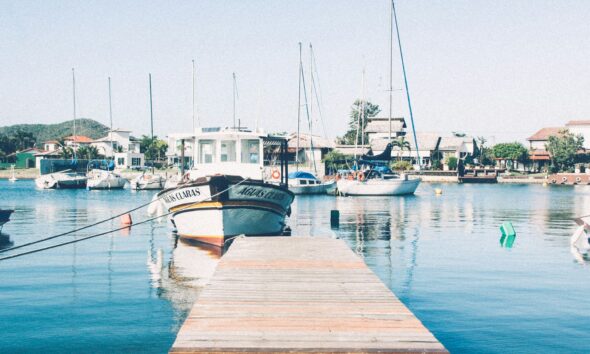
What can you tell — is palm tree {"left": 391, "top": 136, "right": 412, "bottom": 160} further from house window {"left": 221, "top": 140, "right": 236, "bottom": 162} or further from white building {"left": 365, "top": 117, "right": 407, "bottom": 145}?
house window {"left": 221, "top": 140, "right": 236, "bottom": 162}

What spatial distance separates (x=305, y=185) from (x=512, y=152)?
57.4 metres

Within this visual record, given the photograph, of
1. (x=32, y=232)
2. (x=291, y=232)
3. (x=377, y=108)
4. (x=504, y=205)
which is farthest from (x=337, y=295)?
(x=377, y=108)

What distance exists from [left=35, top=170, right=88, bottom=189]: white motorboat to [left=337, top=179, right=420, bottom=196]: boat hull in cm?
3453

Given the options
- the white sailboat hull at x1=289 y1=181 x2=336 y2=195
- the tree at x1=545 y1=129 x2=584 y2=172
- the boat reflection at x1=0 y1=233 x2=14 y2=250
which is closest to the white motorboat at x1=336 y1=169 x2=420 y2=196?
the white sailboat hull at x1=289 y1=181 x2=336 y2=195

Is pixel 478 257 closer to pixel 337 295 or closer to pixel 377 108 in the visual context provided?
pixel 337 295

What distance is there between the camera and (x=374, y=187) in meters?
63.2

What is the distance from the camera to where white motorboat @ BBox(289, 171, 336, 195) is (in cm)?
6462

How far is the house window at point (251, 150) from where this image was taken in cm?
2512

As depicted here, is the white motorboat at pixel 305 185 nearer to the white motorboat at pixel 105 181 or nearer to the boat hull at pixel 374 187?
the boat hull at pixel 374 187

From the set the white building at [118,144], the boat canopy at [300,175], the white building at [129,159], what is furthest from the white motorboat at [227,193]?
the white building at [118,144]

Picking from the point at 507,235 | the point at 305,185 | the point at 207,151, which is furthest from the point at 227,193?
the point at 305,185

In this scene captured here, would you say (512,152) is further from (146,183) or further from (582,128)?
(146,183)

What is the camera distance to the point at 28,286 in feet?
53.9

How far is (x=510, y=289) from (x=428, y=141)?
3709 inches
